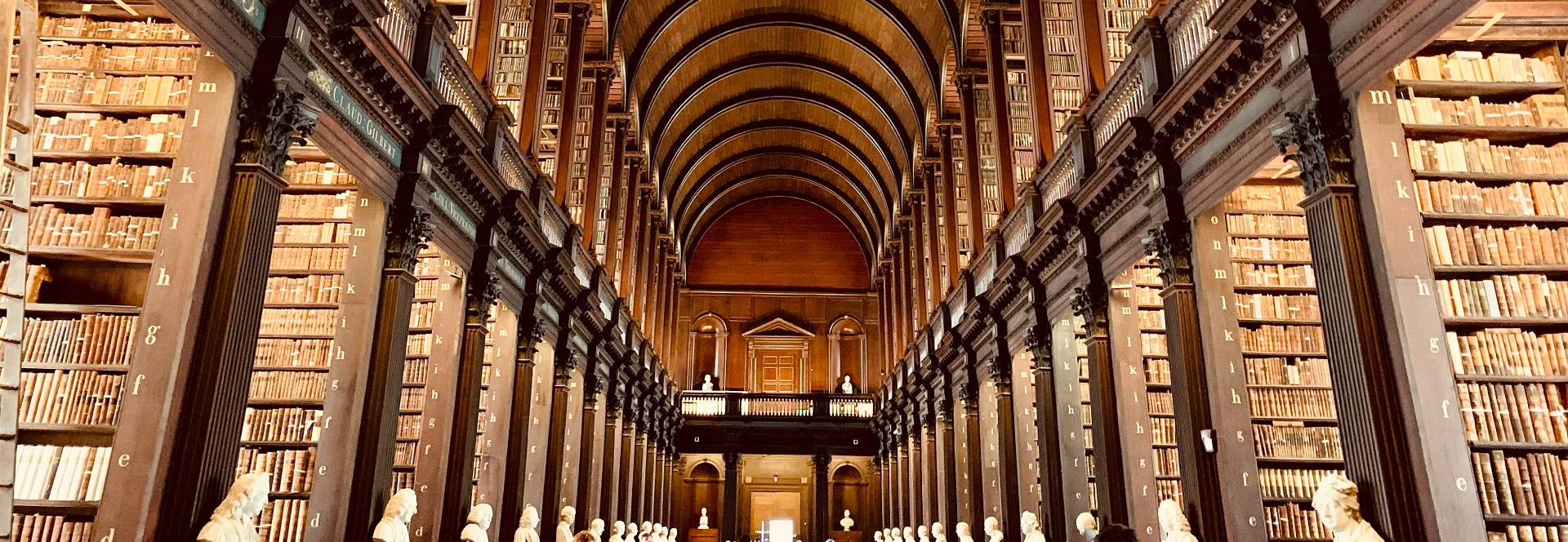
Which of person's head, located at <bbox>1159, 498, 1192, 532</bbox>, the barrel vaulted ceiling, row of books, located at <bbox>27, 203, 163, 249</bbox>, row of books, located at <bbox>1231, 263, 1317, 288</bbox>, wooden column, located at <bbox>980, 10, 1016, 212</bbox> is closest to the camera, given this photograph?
row of books, located at <bbox>27, 203, 163, 249</bbox>

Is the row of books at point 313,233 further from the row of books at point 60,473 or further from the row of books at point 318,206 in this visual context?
the row of books at point 60,473

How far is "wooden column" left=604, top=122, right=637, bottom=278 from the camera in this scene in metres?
A: 14.4

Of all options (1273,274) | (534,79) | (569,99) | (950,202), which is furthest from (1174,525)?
(950,202)

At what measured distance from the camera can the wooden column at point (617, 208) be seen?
14.4 metres

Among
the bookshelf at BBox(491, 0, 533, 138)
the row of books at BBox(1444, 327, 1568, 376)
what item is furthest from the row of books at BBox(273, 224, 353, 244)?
the row of books at BBox(1444, 327, 1568, 376)

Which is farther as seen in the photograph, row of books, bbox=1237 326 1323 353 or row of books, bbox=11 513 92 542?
row of books, bbox=1237 326 1323 353

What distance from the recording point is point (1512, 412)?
14.3ft

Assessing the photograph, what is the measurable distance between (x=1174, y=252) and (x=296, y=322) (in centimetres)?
620

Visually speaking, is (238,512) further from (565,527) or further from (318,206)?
(565,527)

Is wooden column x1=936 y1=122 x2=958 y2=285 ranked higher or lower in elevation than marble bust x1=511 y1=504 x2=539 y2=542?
higher

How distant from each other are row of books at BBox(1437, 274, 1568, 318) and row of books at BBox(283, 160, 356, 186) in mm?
7019

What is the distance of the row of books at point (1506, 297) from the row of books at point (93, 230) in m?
6.62

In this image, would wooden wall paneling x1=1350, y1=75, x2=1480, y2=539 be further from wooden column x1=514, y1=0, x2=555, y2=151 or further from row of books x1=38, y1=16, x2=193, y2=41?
wooden column x1=514, y1=0, x2=555, y2=151

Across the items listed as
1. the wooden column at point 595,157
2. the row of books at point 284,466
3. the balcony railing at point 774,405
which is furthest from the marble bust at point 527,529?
the balcony railing at point 774,405
